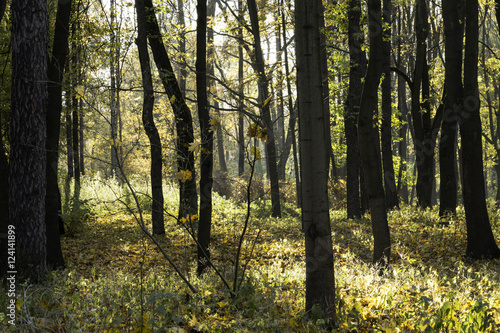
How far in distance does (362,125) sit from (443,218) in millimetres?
6484

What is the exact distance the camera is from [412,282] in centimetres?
559

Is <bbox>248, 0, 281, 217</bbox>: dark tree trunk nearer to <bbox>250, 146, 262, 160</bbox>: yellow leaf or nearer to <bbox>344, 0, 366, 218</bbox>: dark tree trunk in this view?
<bbox>344, 0, 366, 218</bbox>: dark tree trunk

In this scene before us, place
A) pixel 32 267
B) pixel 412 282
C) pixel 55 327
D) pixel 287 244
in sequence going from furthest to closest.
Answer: pixel 287 244 < pixel 32 267 < pixel 412 282 < pixel 55 327

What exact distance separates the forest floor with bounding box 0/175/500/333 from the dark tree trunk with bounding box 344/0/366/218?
2.78 metres

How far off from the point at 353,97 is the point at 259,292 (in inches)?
363

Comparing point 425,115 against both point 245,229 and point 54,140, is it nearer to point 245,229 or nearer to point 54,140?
point 245,229

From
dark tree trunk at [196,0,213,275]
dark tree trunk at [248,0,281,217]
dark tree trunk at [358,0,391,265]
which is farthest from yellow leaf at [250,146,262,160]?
dark tree trunk at [248,0,281,217]

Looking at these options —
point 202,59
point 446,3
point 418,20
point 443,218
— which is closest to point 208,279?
point 202,59

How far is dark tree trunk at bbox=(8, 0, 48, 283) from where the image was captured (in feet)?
18.9

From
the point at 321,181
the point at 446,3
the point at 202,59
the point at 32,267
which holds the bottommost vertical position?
the point at 32,267

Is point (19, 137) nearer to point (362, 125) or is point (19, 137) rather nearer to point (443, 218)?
point (362, 125)

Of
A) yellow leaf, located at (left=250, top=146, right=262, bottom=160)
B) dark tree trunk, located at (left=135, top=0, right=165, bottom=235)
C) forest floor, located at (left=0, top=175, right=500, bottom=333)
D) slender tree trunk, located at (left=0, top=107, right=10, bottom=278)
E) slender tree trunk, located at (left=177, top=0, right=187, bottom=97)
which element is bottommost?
forest floor, located at (left=0, top=175, right=500, bottom=333)

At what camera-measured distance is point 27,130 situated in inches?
227

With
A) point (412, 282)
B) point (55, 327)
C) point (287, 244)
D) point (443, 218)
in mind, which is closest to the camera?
point (55, 327)
